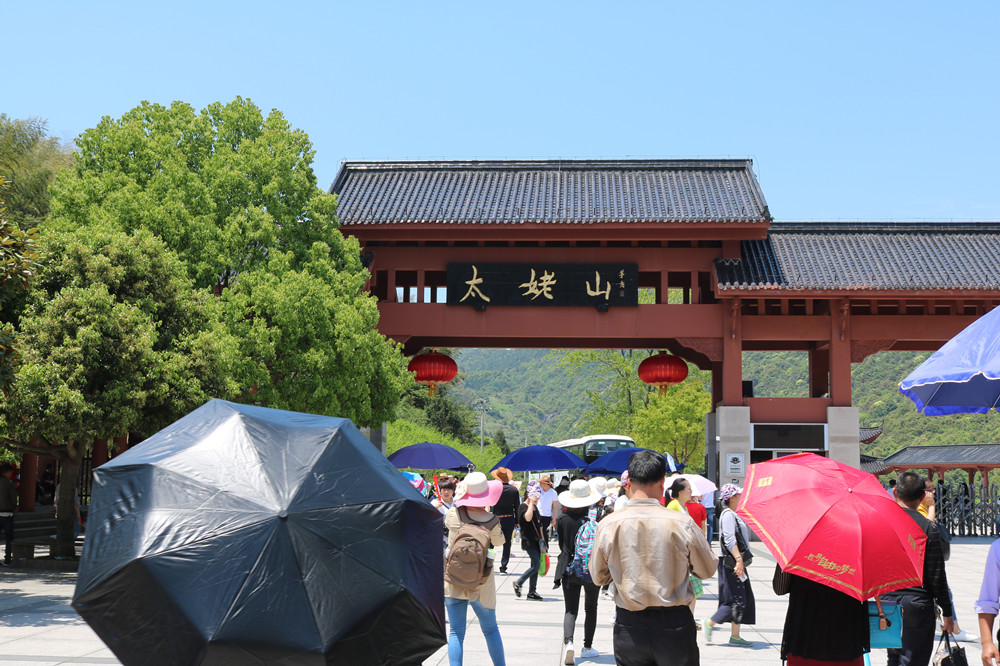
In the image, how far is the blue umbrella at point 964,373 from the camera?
5617 mm

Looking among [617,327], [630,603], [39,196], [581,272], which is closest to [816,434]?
[617,327]

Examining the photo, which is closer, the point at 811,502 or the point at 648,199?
the point at 811,502

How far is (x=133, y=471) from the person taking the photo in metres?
4.09

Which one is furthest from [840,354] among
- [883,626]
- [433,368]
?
[883,626]

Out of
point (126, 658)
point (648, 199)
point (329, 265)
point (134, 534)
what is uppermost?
point (648, 199)

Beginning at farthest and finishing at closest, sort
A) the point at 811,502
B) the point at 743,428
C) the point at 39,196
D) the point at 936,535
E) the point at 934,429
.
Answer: the point at 934,429
the point at 39,196
the point at 743,428
the point at 936,535
the point at 811,502

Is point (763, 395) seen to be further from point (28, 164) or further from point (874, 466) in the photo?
point (28, 164)

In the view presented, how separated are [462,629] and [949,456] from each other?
41.9 meters

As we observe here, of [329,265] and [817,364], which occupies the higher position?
[329,265]

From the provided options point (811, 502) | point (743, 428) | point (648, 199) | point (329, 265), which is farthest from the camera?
point (648, 199)

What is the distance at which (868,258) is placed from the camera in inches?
923

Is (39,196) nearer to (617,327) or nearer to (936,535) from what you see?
(617,327)

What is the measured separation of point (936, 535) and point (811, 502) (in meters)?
1.49

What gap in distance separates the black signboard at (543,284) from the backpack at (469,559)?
16.5m
